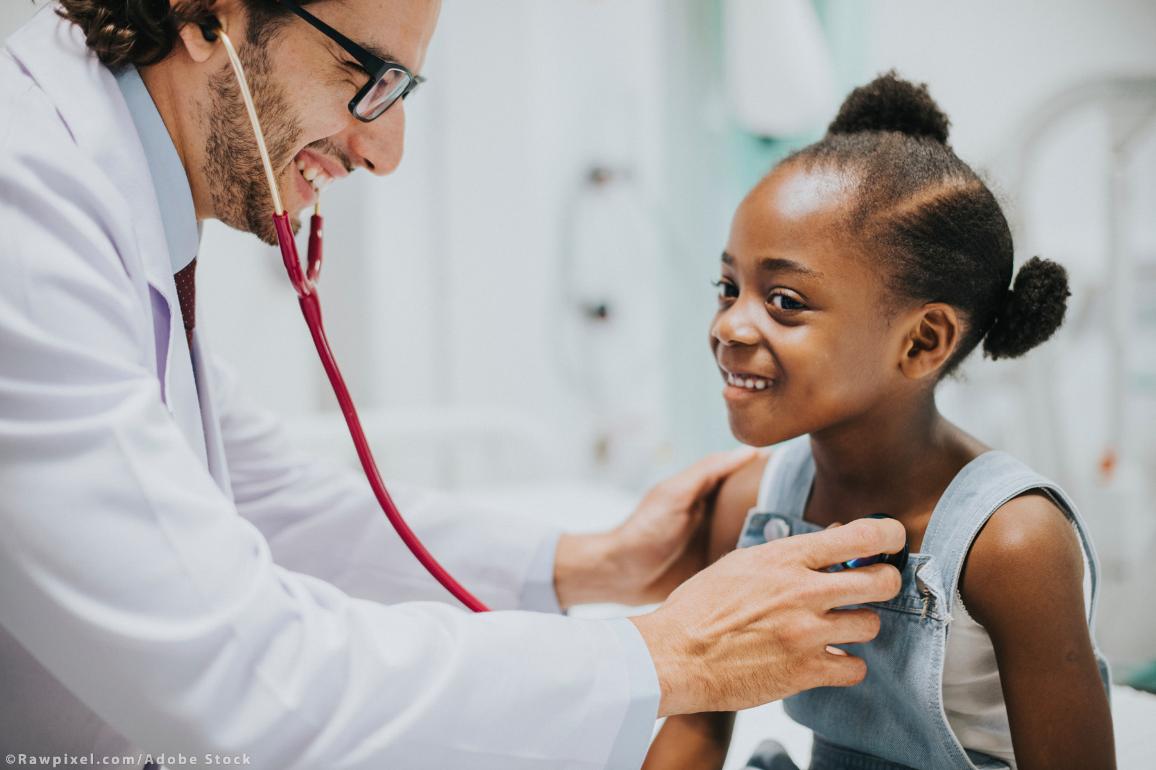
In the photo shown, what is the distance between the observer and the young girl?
32.6 inches

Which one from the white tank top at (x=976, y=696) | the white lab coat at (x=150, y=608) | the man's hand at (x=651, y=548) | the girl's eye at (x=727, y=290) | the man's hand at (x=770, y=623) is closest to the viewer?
the white lab coat at (x=150, y=608)

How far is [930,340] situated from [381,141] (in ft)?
2.21

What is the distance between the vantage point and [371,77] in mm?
1020

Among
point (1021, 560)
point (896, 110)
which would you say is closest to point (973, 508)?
point (1021, 560)

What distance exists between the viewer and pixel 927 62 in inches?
60.6

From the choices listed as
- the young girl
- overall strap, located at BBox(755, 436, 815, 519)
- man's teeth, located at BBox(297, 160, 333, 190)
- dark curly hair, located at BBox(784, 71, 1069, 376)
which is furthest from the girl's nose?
man's teeth, located at BBox(297, 160, 333, 190)

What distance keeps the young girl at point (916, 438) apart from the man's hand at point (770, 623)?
0.19 ft

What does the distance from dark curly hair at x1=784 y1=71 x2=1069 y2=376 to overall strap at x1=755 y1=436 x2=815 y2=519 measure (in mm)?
214

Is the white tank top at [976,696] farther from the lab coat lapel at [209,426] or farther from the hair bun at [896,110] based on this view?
the lab coat lapel at [209,426]

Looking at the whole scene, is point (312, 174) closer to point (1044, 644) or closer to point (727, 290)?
point (727, 290)

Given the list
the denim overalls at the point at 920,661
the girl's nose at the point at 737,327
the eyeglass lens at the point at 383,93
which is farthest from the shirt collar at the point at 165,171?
the denim overalls at the point at 920,661

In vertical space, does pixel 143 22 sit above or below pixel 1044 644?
above

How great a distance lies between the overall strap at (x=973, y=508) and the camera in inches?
34.0

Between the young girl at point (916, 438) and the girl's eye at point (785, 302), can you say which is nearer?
the young girl at point (916, 438)
